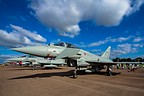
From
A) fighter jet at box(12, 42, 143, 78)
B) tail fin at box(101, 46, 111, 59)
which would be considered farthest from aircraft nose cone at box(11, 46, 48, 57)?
tail fin at box(101, 46, 111, 59)

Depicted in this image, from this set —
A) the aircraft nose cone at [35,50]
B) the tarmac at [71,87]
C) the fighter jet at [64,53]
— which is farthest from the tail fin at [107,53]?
the aircraft nose cone at [35,50]

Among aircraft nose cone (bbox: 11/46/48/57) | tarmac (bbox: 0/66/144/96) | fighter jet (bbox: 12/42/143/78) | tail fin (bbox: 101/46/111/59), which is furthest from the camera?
tail fin (bbox: 101/46/111/59)

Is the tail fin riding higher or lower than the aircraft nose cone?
higher

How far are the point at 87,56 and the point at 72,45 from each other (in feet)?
7.60

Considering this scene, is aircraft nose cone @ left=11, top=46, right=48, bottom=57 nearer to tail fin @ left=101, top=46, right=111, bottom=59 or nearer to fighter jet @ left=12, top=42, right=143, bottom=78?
fighter jet @ left=12, top=42, right=143, bottom=78

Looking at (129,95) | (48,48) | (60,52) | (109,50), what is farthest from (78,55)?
(109,50)

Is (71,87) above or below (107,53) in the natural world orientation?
below

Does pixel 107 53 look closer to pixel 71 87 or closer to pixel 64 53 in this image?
pixel 64 53

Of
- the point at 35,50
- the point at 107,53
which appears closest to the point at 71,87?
A: the point at 35,50

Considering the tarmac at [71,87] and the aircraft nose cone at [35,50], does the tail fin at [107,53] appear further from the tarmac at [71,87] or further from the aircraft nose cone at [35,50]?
the aircraft nose cone at [35,50]

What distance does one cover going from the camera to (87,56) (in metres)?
14.0

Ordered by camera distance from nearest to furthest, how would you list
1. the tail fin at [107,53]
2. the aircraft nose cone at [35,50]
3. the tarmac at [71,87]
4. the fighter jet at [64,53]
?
the tarmac at [71,87] → the aircraft nose cone at [35,50] → the fighter jet at [64,53] → the tail fin at [107,53]

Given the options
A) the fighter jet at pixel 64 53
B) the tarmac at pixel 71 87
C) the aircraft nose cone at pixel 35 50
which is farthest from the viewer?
the fighter jet at pixel 64 53

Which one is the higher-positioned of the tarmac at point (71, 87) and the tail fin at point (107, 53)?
the tail fin at point (107, 53)
